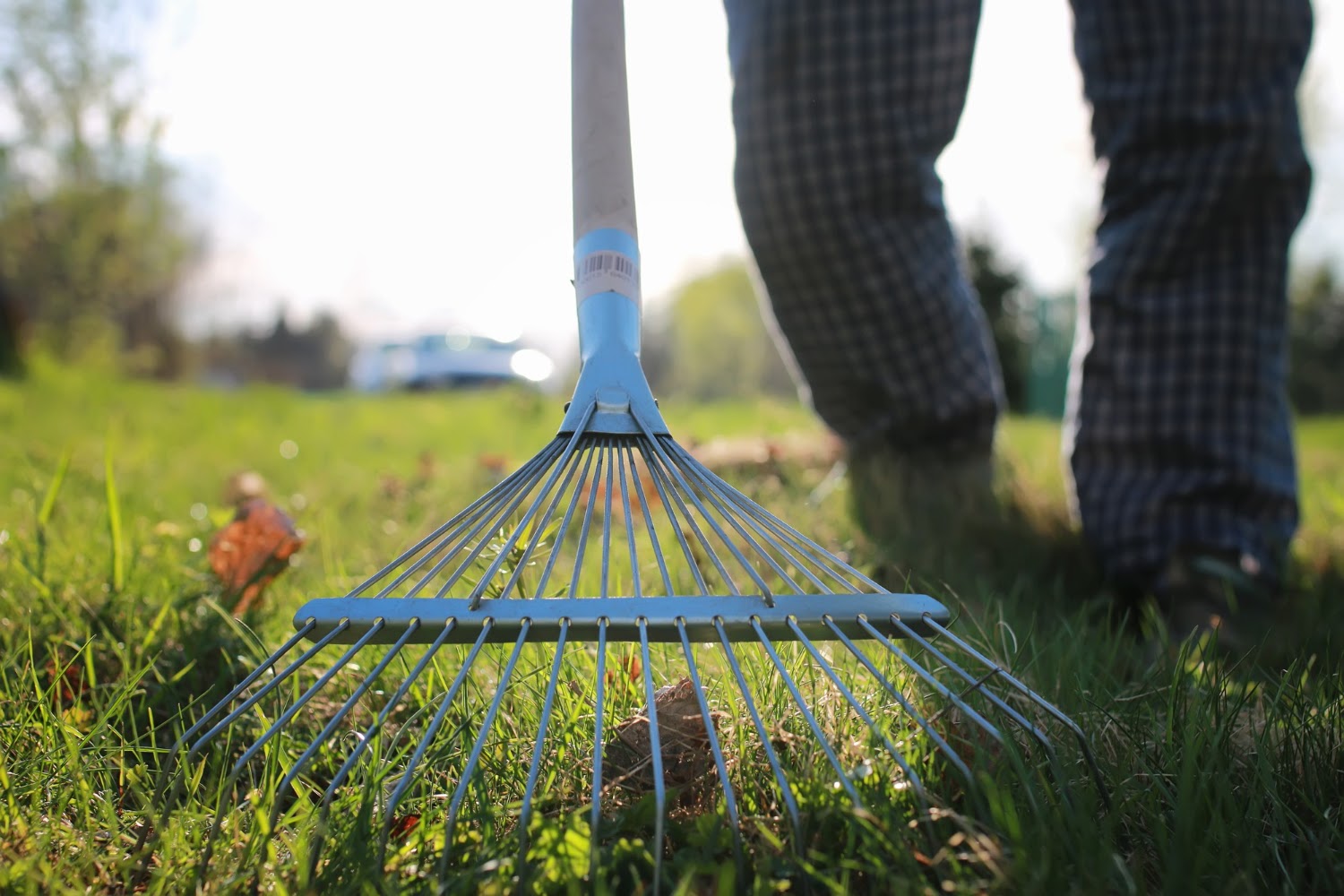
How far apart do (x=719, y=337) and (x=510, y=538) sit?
24426 millimetres

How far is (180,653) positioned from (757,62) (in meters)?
1.28

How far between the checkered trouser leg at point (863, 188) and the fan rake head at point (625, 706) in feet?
2.63

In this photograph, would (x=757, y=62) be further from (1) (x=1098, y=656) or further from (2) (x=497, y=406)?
(2) (x=497, y=406)

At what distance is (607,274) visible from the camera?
122cm

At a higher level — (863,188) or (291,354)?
(291,354)

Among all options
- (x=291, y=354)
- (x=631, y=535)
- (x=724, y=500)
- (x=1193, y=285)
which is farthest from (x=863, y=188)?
(x=291, y=354)

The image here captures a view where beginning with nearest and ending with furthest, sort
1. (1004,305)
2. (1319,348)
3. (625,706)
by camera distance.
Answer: (625,706), (1004,305), (1319,348)

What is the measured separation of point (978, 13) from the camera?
161 centimetres

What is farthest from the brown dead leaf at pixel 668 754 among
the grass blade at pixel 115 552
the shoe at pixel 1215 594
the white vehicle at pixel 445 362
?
the white vehicle at pixel 445 362

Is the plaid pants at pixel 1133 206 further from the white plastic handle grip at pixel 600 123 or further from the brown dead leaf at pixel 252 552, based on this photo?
the brown dead leaf at pixel 252 552

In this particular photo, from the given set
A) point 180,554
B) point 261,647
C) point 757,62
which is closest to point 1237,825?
point 261,647

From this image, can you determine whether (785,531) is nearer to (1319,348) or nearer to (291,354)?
(1319,348)

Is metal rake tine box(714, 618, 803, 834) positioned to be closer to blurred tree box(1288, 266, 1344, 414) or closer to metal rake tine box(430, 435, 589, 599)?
metal rake tine box(430, 435, 589, 599)

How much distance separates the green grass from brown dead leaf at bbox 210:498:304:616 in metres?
0.03
